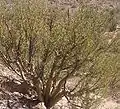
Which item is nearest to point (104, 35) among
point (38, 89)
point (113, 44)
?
point (113, 44)

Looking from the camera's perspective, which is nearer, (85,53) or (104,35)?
(85,53)

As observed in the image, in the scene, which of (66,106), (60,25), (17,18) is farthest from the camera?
(66,106)

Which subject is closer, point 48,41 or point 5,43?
point 48,41

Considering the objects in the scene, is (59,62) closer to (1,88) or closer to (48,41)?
(48,41)

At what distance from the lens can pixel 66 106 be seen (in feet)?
49.3

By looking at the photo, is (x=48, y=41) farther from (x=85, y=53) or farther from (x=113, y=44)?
(x=113, y=44)

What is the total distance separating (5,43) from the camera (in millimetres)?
13078

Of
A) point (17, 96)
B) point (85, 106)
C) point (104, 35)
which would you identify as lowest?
point (85, 106)

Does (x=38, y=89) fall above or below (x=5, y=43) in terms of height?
below

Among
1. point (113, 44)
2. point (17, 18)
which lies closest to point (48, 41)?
point (17, 18)

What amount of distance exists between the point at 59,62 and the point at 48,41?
4.36 feet

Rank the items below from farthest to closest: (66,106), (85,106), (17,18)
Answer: (66,106)
(85,106)
(17,18)

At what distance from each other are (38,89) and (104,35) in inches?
127

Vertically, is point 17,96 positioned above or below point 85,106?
above
